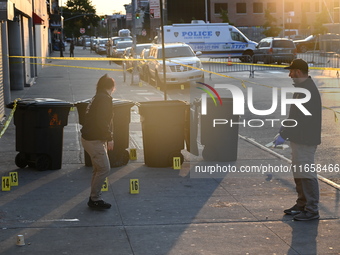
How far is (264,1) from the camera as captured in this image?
94000 millimetres

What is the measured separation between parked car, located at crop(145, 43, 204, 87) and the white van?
662 inches

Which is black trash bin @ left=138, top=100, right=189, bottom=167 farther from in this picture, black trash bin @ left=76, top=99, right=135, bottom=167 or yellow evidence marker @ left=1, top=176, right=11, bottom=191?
yellow evidence marker @ left=1, top=176, right=11, bottom=191

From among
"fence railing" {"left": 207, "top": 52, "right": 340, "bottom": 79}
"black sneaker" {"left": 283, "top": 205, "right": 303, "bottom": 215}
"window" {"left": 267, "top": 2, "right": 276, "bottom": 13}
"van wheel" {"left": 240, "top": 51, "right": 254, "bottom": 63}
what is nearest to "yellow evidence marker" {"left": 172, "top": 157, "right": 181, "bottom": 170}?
"black sneaker" {"left": 283, "top": 205, "right": 303, "bottom": 215}

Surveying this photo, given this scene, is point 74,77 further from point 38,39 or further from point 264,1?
point 264,1

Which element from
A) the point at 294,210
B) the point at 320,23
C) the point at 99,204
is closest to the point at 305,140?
the point at 294,210

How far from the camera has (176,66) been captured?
90.6ft

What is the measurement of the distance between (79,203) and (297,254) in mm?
3226

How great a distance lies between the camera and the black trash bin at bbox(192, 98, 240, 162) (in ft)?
38.4

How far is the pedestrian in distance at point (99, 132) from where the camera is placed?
28.7 ft

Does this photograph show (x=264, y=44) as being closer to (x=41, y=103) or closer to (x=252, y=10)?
(x=41, y=103)

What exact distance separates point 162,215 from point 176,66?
63.9 ft

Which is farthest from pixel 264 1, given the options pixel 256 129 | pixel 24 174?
pixel 24 174

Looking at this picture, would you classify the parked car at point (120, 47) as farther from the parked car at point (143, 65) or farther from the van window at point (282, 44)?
the parked car at point (143, 65)

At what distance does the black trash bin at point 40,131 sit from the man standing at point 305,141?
4213mm
